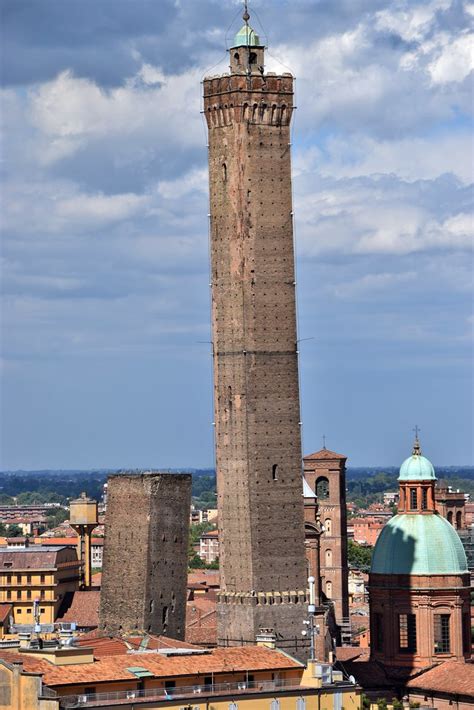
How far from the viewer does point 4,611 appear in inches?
3686

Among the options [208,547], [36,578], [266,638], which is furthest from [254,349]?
[208,547]

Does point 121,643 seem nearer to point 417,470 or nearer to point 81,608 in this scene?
point 417,470

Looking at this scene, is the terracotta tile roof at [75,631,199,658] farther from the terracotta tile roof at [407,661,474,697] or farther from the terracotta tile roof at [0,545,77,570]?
the terracotta tile roof at [0,545,77,570]

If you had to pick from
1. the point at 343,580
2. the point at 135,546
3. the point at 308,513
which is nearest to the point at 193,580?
the point at 343,580

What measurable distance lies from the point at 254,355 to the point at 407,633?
12830mm

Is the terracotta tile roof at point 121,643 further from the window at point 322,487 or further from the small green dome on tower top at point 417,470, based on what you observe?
the window at point 322,487

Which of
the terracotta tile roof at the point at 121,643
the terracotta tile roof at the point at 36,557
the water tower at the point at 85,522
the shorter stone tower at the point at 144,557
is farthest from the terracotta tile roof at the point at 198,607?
the terracotta tile roof at the point at 121,643

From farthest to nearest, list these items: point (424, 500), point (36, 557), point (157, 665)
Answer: point (36, 557)
point (424, 500)
point (157, 665)

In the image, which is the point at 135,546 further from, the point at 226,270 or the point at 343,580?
the point at 343,580

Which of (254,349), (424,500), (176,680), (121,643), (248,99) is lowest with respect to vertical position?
(176,680)

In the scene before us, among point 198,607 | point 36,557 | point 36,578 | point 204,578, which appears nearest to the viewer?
point 198,607

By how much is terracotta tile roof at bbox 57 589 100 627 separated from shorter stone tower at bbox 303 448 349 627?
44.1 ft

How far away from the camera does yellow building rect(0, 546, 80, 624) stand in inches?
3893

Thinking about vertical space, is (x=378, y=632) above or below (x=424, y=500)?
below
